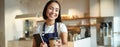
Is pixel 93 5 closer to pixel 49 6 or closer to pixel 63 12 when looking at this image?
pixel 63 12

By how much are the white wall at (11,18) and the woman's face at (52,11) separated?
14.0ft

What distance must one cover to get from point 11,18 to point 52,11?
4.41 meters

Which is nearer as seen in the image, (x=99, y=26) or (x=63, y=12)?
(x=99, y=26)

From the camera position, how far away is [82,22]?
5.73 meters

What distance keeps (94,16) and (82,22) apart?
1.44ft

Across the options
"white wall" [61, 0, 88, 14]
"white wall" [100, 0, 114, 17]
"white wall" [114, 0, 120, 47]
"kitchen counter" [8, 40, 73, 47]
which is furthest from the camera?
"white wall" [61, 0, 88, 14]

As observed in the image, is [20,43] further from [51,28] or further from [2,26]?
[51,28]

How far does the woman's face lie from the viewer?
1255mm

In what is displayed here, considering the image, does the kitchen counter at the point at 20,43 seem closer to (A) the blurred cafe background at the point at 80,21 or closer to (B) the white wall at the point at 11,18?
(A) the blurred cafe background at the point at 80,21

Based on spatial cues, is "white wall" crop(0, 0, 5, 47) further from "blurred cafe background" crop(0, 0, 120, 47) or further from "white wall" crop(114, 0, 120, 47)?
"white wall" crop(114, 0, 120, 47)

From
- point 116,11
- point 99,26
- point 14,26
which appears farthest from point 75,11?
point 14,26

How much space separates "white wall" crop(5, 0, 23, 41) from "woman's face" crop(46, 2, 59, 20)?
4265 millimetres

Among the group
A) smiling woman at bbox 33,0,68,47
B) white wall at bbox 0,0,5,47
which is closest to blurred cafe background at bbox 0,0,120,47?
white wall at bbox 0,0,5,47

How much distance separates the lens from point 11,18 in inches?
213
